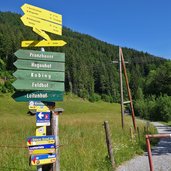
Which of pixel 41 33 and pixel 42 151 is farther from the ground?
pixel 41 33

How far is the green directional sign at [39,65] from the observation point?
577 centimetres

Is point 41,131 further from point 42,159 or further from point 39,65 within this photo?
point 39,65

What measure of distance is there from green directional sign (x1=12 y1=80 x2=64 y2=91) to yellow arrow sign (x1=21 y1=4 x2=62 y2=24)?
4.00 ft

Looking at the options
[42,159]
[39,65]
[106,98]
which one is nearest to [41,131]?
→ [42,159]

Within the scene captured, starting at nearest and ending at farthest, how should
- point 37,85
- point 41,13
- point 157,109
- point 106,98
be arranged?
point 37,85 < point 41,13 < point 157,109 < point 106,98

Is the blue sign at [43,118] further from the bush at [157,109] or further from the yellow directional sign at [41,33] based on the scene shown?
the bush at [157,109]

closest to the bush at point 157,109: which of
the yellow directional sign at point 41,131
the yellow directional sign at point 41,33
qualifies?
the yellow directional sign at point 41,33

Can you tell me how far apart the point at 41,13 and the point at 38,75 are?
117 cm

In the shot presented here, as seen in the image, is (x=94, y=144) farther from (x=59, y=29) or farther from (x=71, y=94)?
(x=71, y=94)

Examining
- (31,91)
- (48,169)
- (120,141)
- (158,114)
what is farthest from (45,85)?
(158,114)

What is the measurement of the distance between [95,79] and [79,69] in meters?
19.1

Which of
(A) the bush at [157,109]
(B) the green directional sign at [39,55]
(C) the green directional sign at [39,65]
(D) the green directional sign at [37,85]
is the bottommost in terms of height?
(D) the green directional sign at [37,85]

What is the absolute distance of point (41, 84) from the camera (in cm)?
586

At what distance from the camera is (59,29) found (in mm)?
6367
